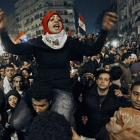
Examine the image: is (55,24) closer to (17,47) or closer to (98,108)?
(17,47)

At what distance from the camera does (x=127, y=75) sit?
1161 cm

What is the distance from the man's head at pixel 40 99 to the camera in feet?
16.9

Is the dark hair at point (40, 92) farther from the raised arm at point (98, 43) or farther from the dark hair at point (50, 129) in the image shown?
the dark hair at point (50, 129)

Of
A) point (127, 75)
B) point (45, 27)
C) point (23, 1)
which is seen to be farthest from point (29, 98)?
point (23, 1)

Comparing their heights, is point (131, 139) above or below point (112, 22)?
below

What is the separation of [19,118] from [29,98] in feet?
0.93

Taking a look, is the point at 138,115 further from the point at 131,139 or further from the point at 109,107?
the point at 109,107

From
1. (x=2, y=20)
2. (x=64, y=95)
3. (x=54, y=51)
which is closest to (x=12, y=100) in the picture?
(x=2, y=20)

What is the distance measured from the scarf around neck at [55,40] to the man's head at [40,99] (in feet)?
2.58

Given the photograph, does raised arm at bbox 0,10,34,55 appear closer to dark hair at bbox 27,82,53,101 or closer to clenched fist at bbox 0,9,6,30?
clenched fist at bbox 0,9,6,30

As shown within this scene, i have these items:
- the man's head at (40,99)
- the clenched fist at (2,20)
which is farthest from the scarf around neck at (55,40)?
the man's head at (40,99)

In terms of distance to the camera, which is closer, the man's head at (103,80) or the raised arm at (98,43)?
the raised arm at (98,43)

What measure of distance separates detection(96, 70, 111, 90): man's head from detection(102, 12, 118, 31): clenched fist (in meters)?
1.14

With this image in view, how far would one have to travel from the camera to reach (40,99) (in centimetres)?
514
